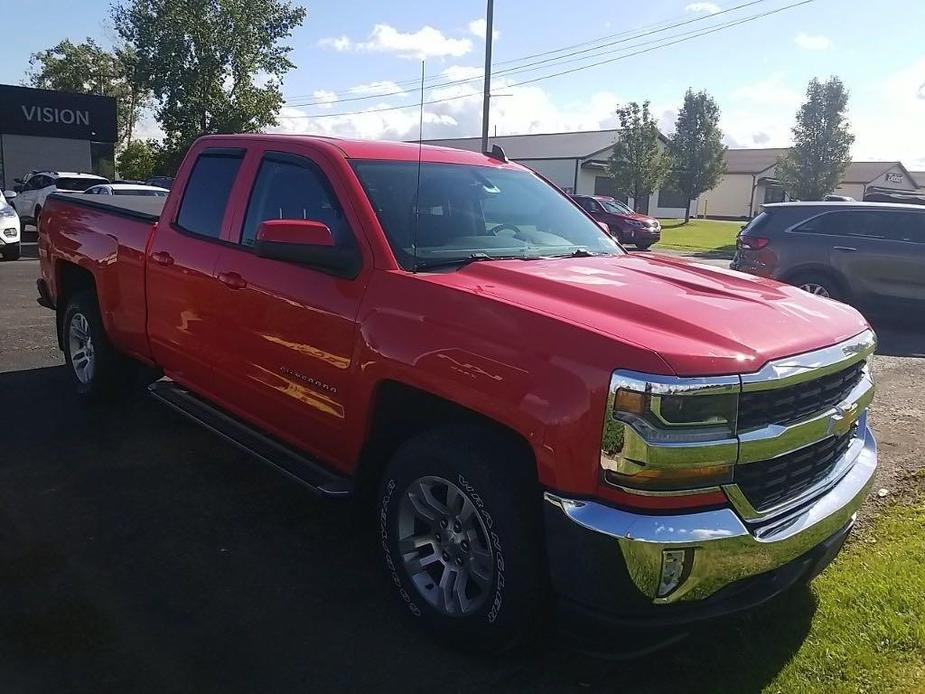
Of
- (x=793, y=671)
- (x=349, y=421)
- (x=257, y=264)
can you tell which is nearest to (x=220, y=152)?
(x=257, y=264)

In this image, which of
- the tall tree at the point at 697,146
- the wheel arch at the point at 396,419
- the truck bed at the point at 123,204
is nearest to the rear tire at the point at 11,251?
the truck bed at the point at 123,204

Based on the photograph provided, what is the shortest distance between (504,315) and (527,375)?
0.91ft

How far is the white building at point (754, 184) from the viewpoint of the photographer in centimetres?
6322

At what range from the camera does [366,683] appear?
2941mm

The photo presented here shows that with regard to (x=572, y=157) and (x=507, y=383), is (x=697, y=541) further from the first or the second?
(x=572, y=157)

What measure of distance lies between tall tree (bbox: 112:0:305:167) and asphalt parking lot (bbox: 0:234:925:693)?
3414 centimetres

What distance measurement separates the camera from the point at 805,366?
277 cm

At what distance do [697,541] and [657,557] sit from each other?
0.14 m

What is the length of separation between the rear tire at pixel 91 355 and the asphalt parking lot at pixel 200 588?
0.40 metres

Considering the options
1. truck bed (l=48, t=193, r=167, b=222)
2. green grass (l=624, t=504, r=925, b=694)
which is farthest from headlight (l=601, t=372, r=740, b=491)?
truck bed (l=48, t=193, r=167, b=222)

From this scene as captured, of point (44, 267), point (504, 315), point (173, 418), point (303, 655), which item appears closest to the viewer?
point (504, 315)

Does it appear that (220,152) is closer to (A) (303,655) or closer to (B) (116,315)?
(B) (116,315)

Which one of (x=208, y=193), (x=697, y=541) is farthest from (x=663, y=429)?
(x=208, y=193)

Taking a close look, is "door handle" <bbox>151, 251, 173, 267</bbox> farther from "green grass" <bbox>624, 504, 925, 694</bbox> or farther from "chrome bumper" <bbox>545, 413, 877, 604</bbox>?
"green grass" <bbox>624, 504, 925, 694</bbox>
